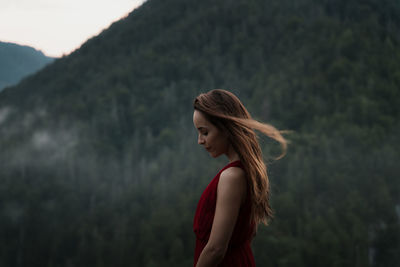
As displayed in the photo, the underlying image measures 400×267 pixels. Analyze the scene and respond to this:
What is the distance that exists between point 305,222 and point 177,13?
79831mm

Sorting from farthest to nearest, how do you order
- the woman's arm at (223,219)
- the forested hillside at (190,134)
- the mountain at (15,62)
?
the mountain at (15,62)
the forested hillside at (190,134)
the woman's arm at (223,219)

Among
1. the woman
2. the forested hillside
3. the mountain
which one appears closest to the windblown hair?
the woman

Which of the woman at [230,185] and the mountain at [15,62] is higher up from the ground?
the mountain at [15,62]

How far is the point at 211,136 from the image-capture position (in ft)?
6.23

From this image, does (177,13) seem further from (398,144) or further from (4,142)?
(398,144)

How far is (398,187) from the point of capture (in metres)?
64.8

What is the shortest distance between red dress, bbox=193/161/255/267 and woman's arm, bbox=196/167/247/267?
70 mm

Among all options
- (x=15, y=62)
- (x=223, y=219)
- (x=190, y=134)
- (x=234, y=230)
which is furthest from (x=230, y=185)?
(x=15, y=62)

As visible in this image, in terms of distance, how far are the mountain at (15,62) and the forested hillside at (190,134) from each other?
37.5m

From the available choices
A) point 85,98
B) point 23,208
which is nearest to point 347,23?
point 85,98

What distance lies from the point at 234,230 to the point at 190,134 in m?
89.5

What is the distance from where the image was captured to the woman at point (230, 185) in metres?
1.72

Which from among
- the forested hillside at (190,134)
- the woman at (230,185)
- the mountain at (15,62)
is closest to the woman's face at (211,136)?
the woman at (230,185)

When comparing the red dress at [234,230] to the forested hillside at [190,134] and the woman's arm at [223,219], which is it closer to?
the woman's arm at [223,219]
